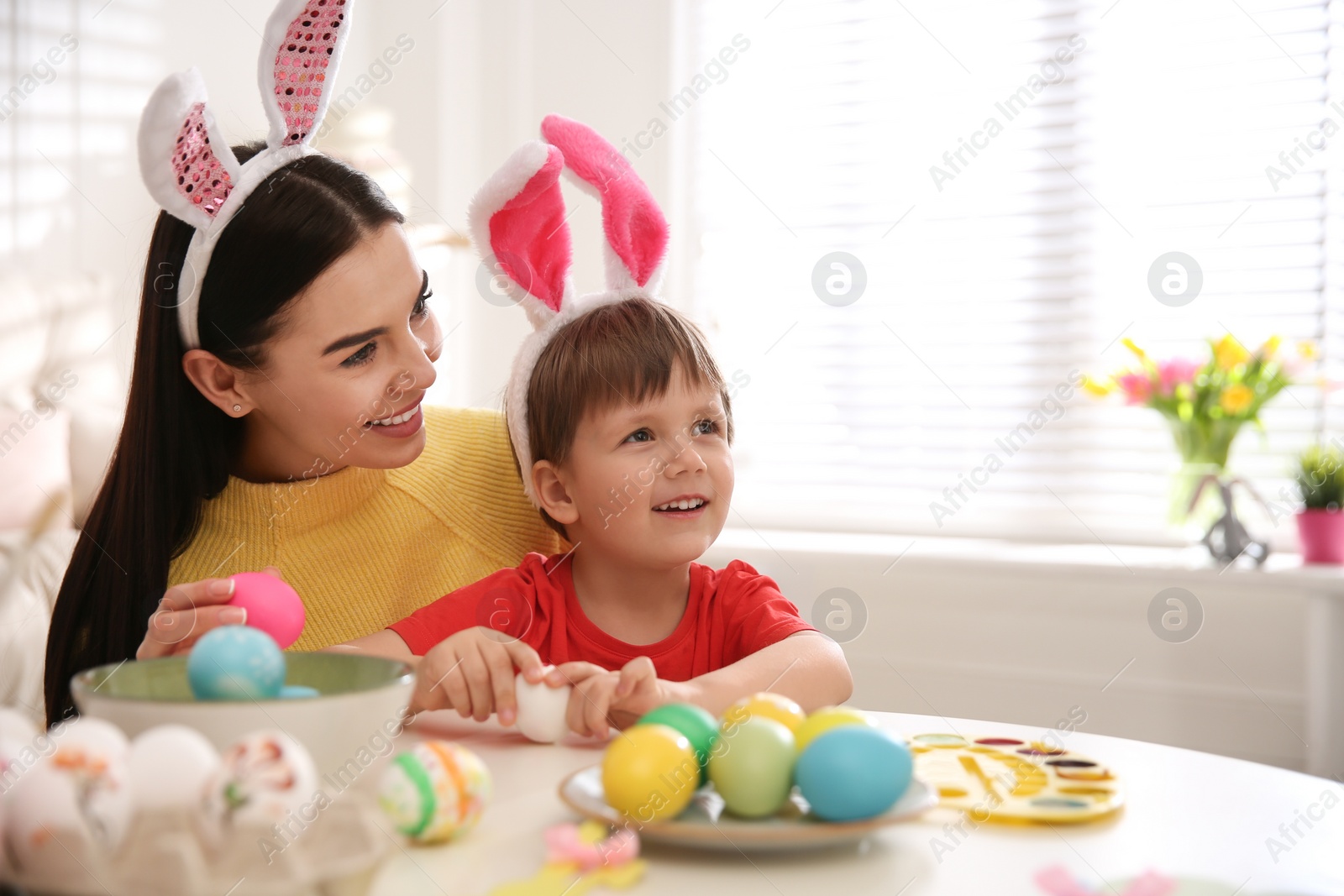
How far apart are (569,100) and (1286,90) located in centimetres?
185

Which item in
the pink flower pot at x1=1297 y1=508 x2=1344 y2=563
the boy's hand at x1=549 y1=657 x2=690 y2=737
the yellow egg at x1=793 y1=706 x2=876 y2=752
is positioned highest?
the yellow egg at x1=793 y1=706 x2=876 y2=752

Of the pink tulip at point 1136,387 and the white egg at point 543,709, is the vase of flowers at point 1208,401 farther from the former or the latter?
the white egg at point 543,709

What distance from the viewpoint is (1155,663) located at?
2.32 m

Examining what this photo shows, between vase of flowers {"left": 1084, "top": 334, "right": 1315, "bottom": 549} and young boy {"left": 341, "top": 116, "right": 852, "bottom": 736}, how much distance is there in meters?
1.46

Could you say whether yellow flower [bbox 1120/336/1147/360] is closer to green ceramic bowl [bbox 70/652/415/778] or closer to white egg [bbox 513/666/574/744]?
white egg [bbox 513/666/574/744]

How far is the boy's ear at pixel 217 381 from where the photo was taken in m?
1.26

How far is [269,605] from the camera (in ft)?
2.88

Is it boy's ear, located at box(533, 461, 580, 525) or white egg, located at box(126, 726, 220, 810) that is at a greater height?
white egg, located at box(126, 726, 220, 810)

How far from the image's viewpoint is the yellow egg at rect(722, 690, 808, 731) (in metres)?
0.67

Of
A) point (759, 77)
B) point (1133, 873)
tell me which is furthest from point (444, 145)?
point (1133, 873)

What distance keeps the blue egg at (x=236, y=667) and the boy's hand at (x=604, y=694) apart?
0.24 metres

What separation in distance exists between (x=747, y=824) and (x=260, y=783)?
248 mm

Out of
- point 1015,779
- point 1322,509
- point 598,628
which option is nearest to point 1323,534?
point 1322,509

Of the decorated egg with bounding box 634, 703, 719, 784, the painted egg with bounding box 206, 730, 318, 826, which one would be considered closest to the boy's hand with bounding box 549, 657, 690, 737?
the decorated egg with bounding box 634, 703, 719, 784
